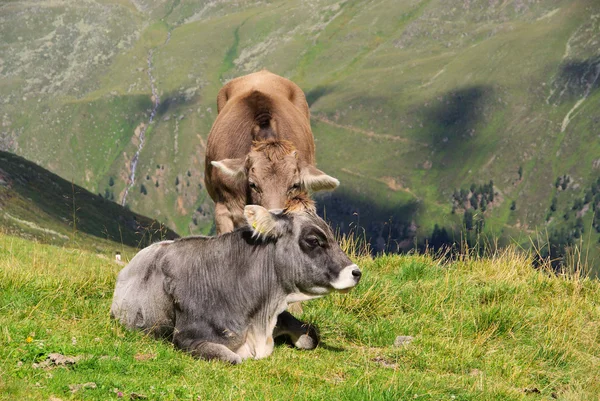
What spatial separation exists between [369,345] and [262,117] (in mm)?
5420

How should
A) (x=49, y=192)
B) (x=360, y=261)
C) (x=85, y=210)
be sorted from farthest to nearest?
1. (x=85, y=210)
2. (x=49, y=192)
3. (x=360, y=261)

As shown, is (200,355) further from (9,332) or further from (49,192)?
(49,192)

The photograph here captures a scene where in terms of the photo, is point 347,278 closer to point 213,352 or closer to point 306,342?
point 306,342

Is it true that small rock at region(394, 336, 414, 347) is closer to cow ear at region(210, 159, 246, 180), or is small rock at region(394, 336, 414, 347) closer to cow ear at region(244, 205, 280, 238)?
cow ear at region(244, 205, 280, 238)

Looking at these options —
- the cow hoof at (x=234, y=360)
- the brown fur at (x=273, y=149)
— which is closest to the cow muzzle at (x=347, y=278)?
the cow hoof at (x=234, y=360)

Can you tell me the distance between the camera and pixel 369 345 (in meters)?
11.2

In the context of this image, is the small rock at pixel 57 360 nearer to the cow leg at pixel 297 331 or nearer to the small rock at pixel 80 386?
the small rock at pixel 80 386

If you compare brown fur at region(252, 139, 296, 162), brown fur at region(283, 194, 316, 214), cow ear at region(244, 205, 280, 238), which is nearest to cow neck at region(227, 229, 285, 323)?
cow ear at region(244, 205, 280, 238)

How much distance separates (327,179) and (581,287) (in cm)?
563

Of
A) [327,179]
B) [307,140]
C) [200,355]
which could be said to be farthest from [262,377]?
[307,140]

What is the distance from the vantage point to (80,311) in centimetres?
1098

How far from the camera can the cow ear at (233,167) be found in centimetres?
1317

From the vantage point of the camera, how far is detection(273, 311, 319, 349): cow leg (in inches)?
418

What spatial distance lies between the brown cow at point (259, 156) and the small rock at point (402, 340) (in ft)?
8.73
